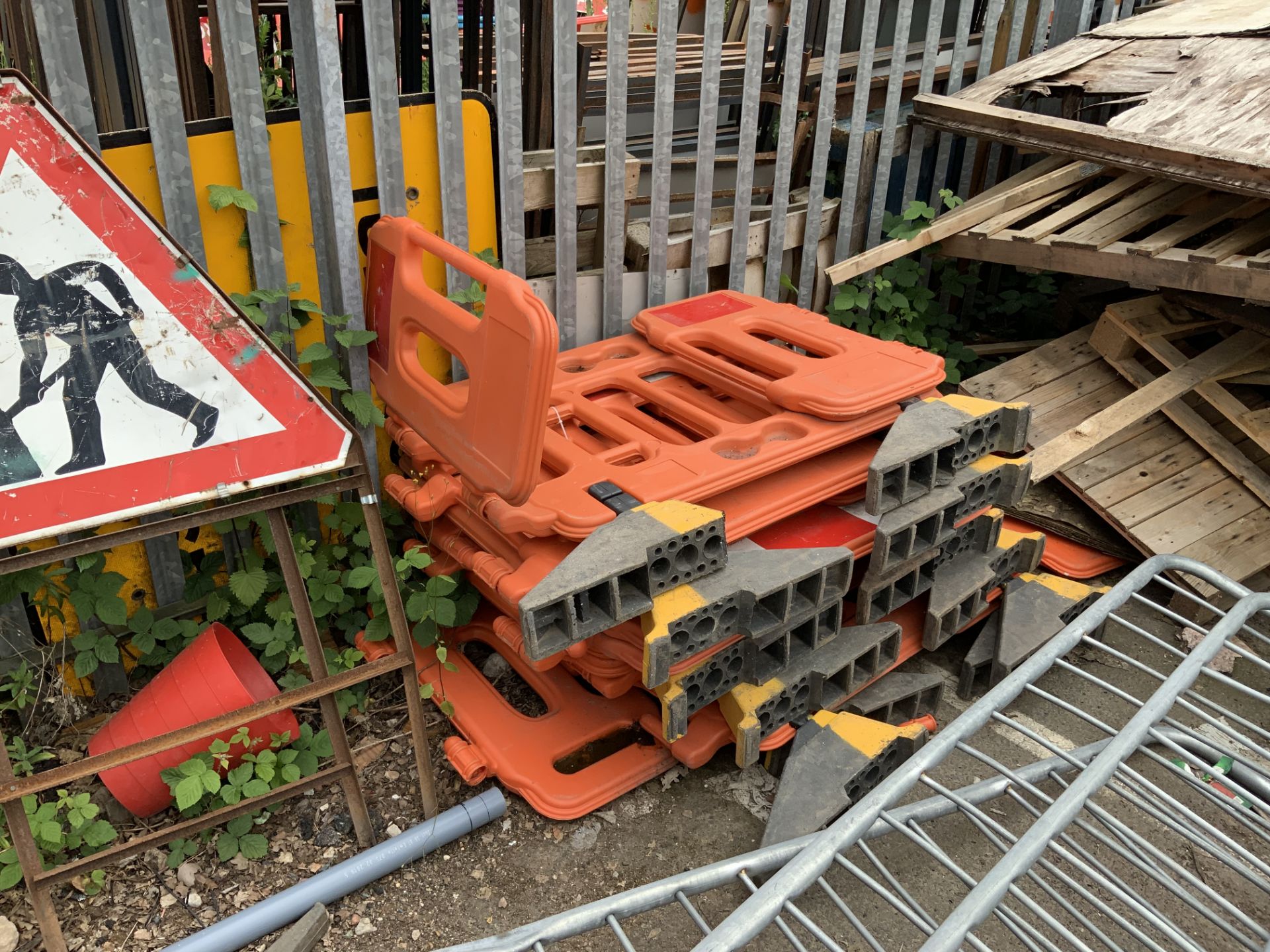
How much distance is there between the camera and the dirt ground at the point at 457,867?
8.47 ft

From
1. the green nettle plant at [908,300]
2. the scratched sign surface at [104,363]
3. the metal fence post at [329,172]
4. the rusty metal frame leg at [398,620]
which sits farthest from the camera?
the green nettle plant at [908,300]

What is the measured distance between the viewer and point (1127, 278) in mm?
3871

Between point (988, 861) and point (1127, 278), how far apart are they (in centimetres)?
235

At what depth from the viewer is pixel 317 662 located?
2.67 metres

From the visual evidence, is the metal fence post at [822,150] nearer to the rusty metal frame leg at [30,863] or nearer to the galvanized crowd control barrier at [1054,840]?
the galvanized crowd control barrier at [1054,840]

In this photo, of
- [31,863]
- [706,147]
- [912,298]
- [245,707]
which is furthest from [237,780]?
[912,298]

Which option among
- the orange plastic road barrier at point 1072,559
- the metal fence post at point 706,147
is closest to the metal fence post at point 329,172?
the metal fence post at point 706,147

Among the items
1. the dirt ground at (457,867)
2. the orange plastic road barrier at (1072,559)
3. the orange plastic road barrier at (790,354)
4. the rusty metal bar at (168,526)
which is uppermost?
the orange plastic road barrier at (790,354)

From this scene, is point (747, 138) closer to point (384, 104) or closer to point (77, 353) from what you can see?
point (384, 104)

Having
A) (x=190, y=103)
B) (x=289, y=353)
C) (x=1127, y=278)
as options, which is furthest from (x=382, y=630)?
(x=1127, y=278)

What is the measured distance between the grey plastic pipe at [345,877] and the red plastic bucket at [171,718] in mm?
455

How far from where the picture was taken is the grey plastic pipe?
2463mm

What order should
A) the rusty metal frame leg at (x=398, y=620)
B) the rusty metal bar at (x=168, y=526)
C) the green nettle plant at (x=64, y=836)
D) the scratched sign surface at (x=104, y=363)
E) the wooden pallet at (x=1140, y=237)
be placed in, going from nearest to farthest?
1. the scratched sign surface at (x=104, y=363)
2. the rusty metal bar at (x=168, y=526)
3. the green nettle plant at (x=64, y=836)
4. the rusty metal frame leg at (x=398, y=620)
5. the wooden pallet at (x=1140, y=237)

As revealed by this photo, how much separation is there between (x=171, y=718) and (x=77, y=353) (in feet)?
3.76
